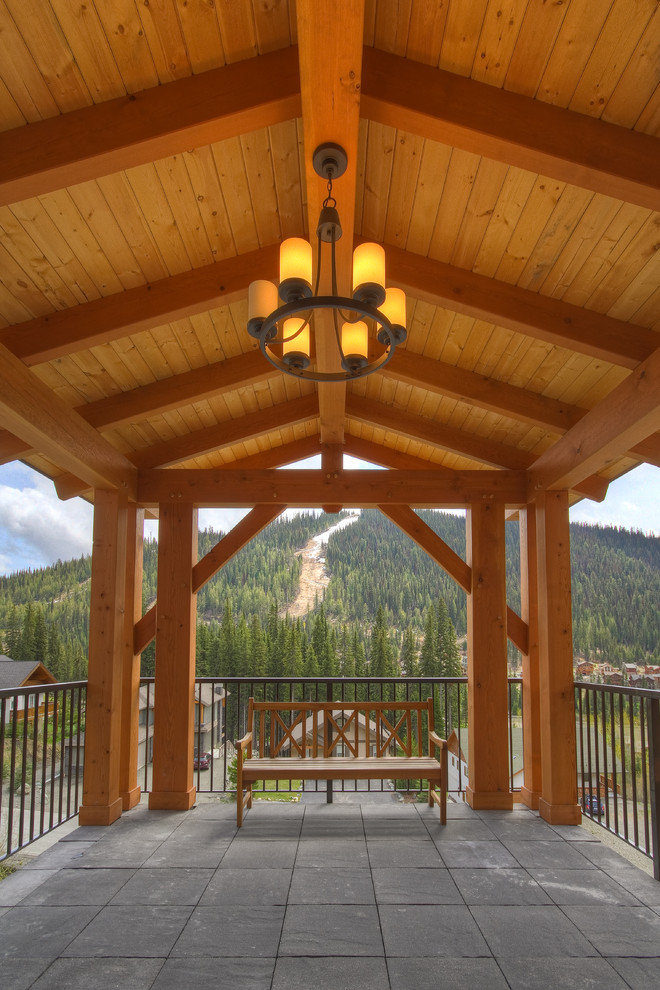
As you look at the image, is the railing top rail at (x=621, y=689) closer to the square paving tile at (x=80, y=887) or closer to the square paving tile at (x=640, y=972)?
the square paving tile at (x=640, y=972)

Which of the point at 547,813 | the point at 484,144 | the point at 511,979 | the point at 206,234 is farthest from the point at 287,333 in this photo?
the point at 547,813

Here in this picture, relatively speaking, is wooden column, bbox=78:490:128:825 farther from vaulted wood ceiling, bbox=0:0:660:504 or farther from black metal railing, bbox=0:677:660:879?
vaulted wood ceiling, bbox=0:0:660:504

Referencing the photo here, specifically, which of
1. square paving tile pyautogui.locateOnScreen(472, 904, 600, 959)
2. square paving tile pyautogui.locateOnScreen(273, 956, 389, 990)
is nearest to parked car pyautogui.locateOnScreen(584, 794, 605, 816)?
square paving tile pyautogui.locateOnScreen(472, 904, 600, 959)

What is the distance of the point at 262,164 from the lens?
2.85 m

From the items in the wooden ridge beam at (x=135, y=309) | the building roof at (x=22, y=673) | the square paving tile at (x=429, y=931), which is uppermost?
the wooden ridge beam at (x=135, y=309)

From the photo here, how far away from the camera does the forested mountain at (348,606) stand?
646 cm

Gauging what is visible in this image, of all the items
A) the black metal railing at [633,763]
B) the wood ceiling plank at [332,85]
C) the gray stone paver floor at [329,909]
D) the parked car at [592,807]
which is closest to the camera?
the wood ceiling plank at [332,85]

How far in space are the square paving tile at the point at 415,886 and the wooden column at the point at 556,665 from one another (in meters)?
1.27

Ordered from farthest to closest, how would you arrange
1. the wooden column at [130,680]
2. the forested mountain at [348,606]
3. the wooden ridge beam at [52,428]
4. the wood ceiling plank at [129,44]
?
the forested mountain at [348,606], the wooden column at [130,680], the wooden ridge beam at [52,428], the wood ceiling plank at [129,44]

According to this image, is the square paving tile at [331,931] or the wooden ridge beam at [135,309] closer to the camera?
the square paving tile at [331,931]

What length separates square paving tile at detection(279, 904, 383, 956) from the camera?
266 centimetres

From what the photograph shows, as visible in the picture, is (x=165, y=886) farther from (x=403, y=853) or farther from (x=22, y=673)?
(x=22, y=673)

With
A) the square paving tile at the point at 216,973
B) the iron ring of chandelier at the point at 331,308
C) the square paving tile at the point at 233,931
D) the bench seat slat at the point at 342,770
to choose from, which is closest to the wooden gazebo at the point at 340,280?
the iron ring of chandelier at the point at 331,308

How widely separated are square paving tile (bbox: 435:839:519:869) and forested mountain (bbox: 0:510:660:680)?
2.46 m
